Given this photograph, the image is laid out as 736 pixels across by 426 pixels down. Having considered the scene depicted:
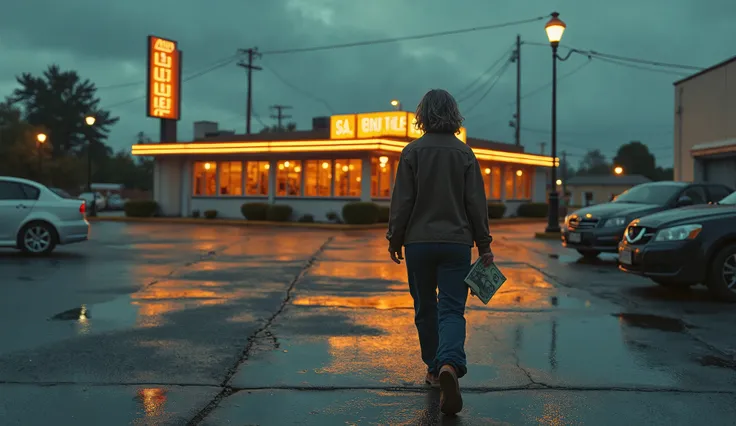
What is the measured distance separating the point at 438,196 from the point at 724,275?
19.2 ft

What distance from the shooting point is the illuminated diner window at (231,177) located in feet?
113

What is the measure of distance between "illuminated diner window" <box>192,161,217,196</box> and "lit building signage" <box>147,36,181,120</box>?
305 centimetres

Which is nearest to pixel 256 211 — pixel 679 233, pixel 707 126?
pixel 707 126

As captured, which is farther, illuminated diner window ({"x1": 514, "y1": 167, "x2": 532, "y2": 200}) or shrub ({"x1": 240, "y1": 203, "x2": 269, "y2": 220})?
illuminated diner window ({"x1": 514, "y1": 167, "x2": 532, "y2": 200})

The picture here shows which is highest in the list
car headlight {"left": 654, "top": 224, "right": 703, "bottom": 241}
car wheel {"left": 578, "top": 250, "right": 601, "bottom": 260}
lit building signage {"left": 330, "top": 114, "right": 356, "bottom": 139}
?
lit building signage {"left": 330, "top": 114, "right": 356, "bottom": 139}

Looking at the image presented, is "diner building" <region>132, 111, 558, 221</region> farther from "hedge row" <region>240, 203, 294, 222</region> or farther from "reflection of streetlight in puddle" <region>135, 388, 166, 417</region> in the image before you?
"reflection of streetlight in puddle" <region>135, 388, 166, 417</region>

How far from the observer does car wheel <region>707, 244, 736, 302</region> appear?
27.2 ft

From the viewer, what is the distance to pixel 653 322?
23.0 feet

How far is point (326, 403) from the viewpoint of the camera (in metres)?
4.24

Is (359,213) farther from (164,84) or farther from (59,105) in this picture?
(59,105)

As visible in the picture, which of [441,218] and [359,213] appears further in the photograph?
[359,213]

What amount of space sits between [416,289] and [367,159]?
85.6ft

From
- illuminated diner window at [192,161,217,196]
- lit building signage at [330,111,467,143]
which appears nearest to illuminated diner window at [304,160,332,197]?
lit building signage at [330,111,467,143]

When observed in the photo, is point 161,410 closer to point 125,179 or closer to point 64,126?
point 64,126
